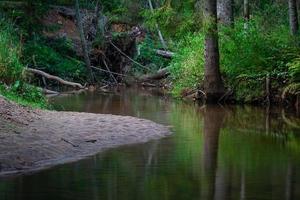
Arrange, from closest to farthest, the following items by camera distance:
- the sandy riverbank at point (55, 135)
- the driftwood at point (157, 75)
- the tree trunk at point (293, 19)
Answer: the sandy riverbank at point (55, 135)
the tree trunk at point (293, 19)
the driftwood at point (157, 75)

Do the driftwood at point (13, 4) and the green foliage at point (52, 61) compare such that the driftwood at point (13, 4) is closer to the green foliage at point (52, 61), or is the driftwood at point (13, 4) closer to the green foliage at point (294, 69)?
the green foliage at point (52, 61)

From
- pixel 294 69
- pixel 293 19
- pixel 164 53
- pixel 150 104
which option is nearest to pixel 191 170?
pixel 294 69

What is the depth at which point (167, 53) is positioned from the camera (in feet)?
112

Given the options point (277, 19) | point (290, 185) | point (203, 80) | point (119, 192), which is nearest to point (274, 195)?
point (290, 185)

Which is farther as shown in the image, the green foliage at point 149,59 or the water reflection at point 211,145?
the green foliage at point 149,59

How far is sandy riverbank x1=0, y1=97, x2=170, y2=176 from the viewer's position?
9.46m

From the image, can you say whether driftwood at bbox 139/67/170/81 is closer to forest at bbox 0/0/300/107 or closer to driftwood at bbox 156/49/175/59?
forest at bbox 0/0/300/107

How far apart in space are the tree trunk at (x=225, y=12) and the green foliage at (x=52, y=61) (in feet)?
31.0

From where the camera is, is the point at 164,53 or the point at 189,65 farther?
the point at 164,53

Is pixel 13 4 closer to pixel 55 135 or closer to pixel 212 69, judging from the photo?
pixel 212 69

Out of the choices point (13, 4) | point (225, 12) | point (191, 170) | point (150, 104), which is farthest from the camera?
point (13, 4)

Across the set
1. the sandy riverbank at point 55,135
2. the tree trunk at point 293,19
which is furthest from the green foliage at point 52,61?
the sandy riverbank at point 55,135

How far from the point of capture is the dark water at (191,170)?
25.6 feet

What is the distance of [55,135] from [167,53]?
23260mm
